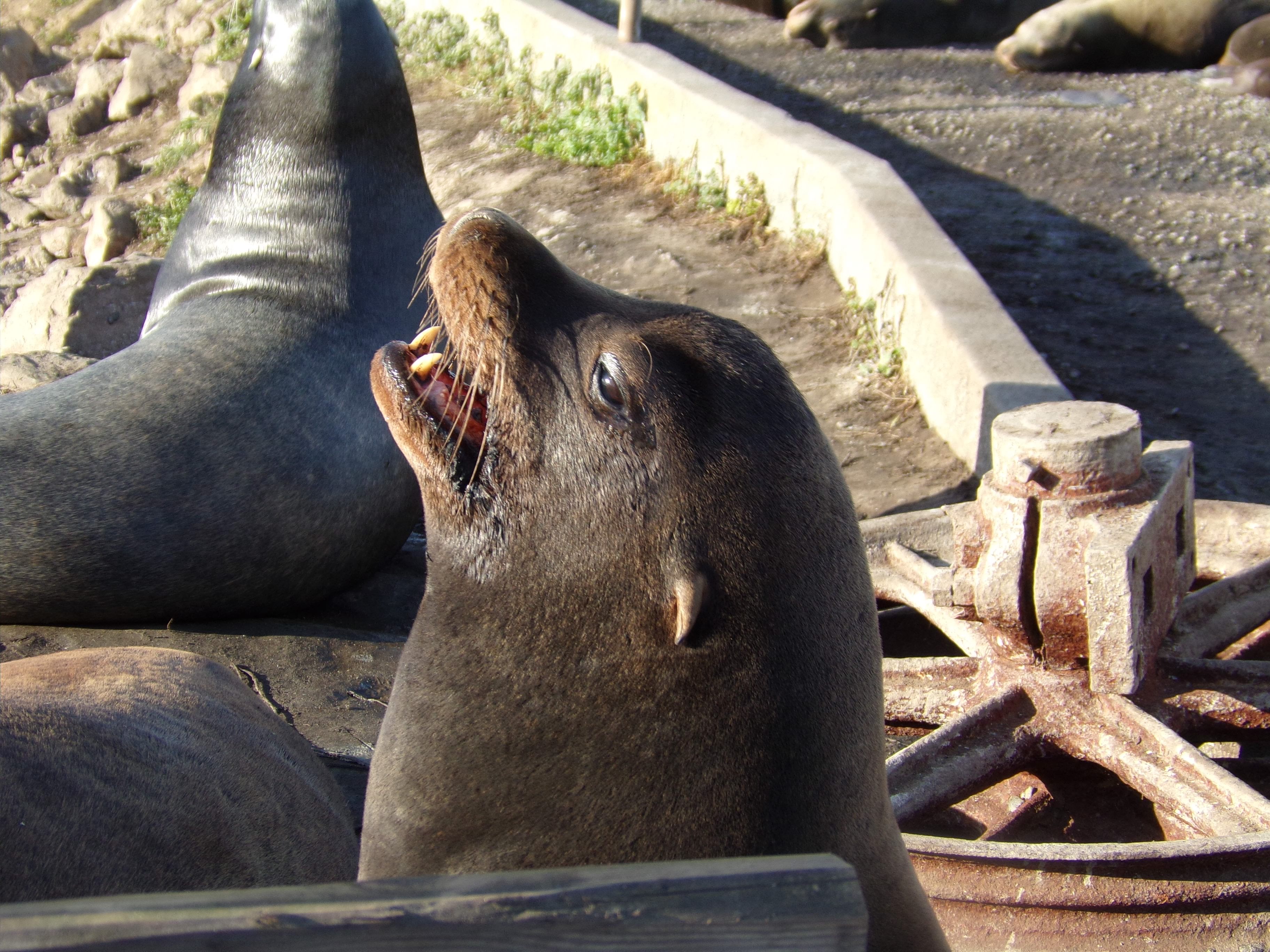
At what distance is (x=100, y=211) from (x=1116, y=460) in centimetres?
855

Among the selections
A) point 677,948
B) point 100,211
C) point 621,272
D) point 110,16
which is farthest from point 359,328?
point 110,16

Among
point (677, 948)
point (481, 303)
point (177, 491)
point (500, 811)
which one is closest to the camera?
point (677, 948)

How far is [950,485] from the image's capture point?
4.35 meters

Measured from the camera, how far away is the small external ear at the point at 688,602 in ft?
5.65

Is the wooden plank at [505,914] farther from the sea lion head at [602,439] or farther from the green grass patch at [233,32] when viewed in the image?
the green grass patch at [233,32]

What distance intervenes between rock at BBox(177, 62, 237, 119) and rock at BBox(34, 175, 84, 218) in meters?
1.19

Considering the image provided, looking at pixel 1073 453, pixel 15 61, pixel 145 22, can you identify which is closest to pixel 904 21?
pixel 145 22

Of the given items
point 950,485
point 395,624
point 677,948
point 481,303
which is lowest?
point 395,624

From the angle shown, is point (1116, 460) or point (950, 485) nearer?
point (1116, 460)

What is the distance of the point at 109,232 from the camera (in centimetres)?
910

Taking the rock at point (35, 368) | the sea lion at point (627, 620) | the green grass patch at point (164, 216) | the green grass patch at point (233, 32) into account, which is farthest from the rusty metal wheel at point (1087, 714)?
the green grass patch at point (233, 32)

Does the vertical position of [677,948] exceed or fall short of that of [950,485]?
it exceeds it

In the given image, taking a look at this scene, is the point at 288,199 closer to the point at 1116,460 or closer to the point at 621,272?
the point at 621,272

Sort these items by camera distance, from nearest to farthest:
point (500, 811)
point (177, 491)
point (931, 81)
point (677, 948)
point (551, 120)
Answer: point (677, 948) < point (500, 811) < point (177, 491) < point (551, 120) < point (931, 81)
